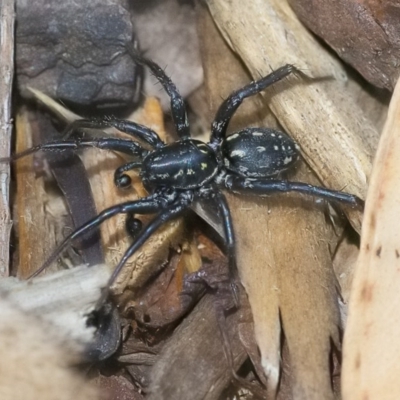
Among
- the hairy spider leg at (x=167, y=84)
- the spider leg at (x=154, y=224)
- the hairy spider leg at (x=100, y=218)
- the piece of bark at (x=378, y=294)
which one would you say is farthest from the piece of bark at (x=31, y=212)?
the piece of bark at (x=378, y=294)

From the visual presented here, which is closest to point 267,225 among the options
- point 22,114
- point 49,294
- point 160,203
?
point 160,203

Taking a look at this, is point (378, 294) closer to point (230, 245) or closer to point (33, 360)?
point (230, 245)

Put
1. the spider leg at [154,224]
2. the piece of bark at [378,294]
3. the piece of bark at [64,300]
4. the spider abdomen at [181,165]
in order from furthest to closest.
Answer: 1. the spider abdomen at [181,165]
2. the spider leg at [154,224]
3. the piece of bark at [64,300]
4. the piece of bark at [378,294]

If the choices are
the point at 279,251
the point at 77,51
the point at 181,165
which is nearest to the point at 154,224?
the point at 181,165

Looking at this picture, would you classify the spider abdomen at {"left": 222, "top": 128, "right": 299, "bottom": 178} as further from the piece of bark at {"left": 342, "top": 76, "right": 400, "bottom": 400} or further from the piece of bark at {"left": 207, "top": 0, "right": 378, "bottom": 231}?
the piece of bark at {"left": 342, "top": 76, "right": 400, "bottom": 400}

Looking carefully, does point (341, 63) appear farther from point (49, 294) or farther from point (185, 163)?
point (49, 294)

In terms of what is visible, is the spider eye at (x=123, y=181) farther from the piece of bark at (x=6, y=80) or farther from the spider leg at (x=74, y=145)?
the piece of bark at (x=6, y=80)
